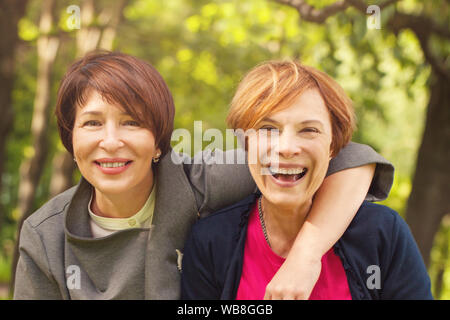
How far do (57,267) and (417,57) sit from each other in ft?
19.9

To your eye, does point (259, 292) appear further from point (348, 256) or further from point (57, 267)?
point (57, 267)

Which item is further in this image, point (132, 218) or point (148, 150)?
point (132, 218)

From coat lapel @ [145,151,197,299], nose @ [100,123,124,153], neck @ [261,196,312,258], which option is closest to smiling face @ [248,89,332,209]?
neck @ [261,196,312,258]

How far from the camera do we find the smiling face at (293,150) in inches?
73.3

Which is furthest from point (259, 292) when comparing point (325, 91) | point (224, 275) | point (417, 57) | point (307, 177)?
point (417, 57)

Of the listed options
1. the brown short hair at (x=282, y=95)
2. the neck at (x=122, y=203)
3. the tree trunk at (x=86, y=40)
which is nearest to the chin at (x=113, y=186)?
the neck at (x=122, y=203)

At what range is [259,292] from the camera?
197 centimetres

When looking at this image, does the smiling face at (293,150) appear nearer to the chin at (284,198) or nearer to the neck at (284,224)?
the chin at (284,198)

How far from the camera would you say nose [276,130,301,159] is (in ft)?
6.01

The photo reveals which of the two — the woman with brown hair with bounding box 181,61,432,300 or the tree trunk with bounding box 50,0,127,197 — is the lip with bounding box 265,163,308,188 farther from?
the tree trunk with bounding box 50,0,127,197

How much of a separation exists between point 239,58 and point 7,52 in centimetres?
330

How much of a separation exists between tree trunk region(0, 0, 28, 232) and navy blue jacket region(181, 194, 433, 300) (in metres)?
3.23

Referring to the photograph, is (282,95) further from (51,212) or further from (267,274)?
(51,212)

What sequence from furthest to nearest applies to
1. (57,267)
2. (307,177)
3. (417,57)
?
(417,57) < (57,267) < (307,177)
